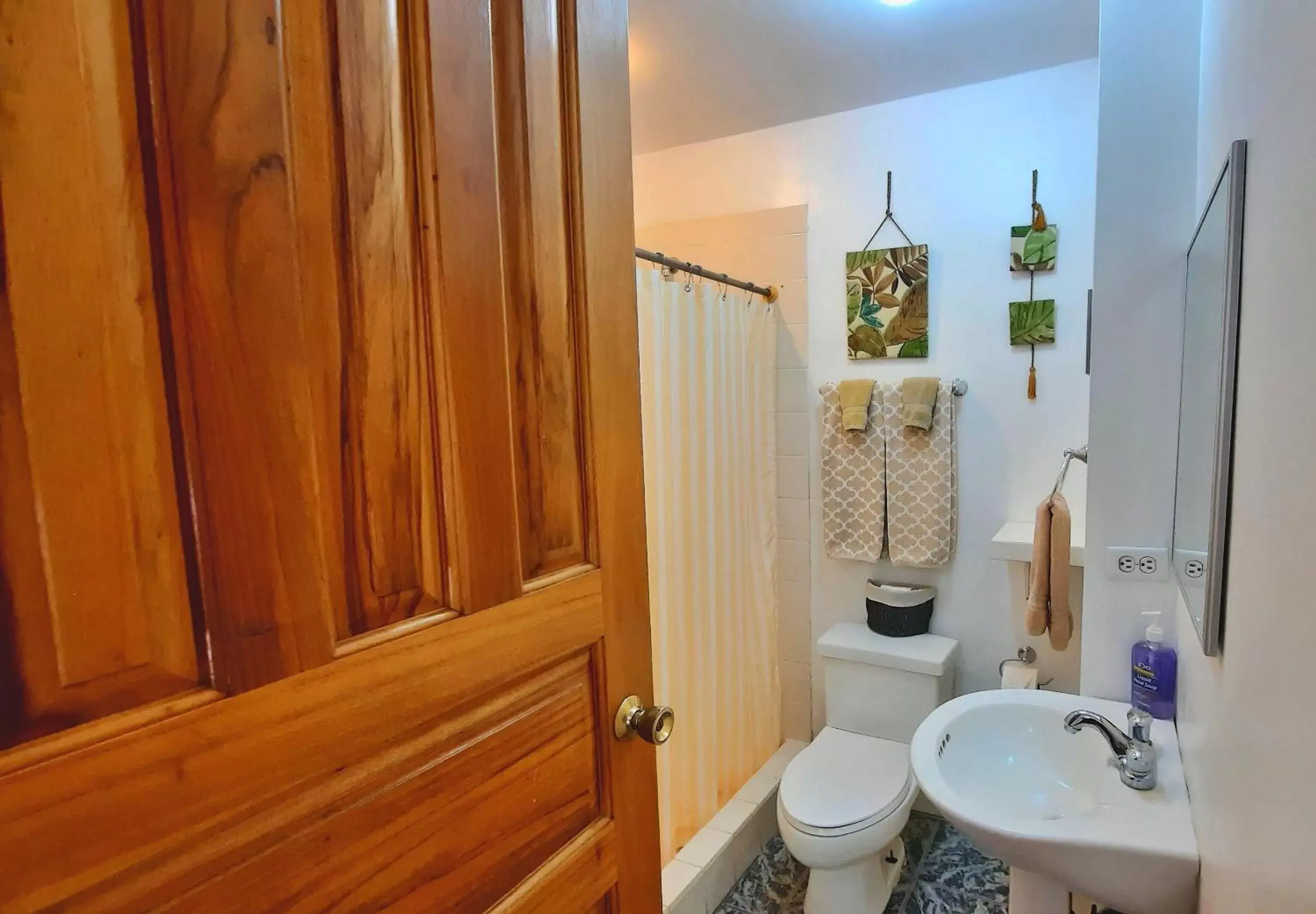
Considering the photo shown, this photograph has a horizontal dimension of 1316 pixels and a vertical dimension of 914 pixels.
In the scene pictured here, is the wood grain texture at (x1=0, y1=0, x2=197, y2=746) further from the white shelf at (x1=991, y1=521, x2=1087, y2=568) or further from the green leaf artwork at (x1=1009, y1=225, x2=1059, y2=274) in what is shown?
the green leaf artwork at (x1=1009, y1=225, x2=1059, y2=274)

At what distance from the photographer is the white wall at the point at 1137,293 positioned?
1.44 meters

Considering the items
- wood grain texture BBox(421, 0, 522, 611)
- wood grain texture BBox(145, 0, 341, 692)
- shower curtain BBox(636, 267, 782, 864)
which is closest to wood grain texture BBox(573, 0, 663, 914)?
wood grain texture BBox(421, 0, 522, 611)

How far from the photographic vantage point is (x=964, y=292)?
7.45 ft

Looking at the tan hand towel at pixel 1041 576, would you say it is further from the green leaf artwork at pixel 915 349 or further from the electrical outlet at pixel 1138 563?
the green leaf artwork at pixel 915 349

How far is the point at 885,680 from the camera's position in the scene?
2254mm

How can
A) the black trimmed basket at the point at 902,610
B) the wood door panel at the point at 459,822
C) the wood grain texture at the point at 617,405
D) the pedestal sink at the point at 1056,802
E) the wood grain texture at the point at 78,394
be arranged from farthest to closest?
the black trimmed basket at the point at 902,610 → the pedestal sink at the point at 1056,802 → the wood grain texture at the point at 617,405 → the wood door panel at the point at 459,822 → the wood grain texture at the point at 78,394

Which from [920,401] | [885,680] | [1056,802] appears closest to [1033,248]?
[920,401]

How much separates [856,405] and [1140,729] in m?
1.27

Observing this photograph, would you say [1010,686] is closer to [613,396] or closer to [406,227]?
[613,396]

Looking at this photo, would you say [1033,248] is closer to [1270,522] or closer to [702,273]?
[702,273]

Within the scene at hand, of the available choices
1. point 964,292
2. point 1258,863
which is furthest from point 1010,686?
point 1258,863

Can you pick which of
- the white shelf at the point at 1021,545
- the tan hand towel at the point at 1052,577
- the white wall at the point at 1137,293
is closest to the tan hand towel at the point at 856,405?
the white shelf at the point at 1021,545

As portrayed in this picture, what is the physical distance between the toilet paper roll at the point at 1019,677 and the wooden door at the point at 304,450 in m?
1.68

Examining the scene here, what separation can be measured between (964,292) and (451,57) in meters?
2.01
